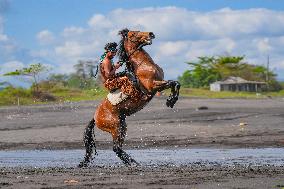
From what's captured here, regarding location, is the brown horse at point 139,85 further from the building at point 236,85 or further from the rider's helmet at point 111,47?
the building at point 236,85

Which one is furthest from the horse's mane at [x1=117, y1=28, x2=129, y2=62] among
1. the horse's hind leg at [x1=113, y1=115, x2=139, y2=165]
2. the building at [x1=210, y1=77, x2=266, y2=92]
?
the building at [x1=210, y1=77, x2=266, y2=92]

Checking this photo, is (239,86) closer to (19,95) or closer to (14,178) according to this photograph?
(19,95)

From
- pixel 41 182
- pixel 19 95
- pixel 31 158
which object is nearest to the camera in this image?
pixel 41 182

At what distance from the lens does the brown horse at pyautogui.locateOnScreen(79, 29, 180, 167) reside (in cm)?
1445

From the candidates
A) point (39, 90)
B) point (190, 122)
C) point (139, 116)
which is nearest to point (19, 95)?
point (39, 90)

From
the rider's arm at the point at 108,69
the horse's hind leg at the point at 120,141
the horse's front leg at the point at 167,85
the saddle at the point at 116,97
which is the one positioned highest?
the rider's arm at the point at 108,69

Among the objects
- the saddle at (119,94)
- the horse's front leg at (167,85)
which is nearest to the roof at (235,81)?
the saddle at (119,94)

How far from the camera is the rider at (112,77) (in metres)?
14.8

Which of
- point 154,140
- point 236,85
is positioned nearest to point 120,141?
point 154,140

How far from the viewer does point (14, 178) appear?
468 inches

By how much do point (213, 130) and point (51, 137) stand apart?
612cm

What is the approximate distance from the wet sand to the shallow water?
4.76ft

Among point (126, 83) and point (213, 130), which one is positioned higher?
point (126, 83)

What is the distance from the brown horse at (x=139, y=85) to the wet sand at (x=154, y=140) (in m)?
1.05
